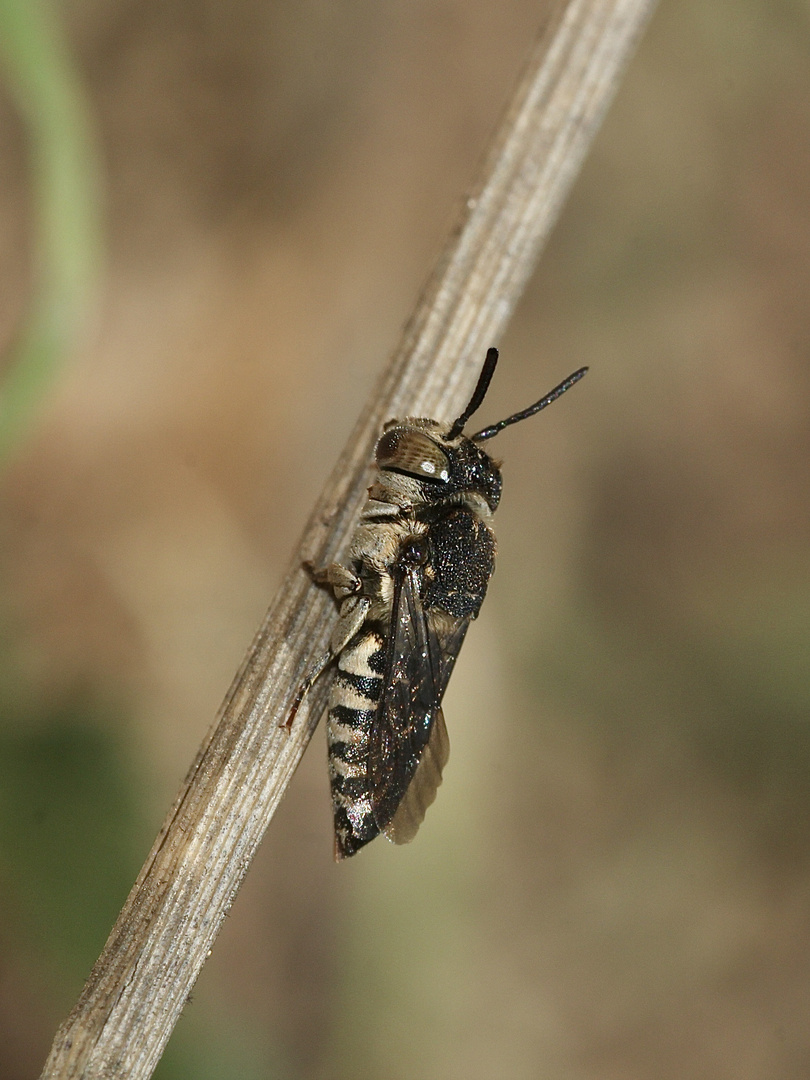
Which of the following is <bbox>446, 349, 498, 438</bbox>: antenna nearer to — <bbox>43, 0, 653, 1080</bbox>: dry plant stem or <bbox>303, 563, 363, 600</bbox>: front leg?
<bbox>43, 0, 653, 1080</bbox>: dry plant stem

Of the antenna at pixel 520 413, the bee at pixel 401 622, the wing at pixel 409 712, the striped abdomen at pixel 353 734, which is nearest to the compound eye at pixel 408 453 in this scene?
the bee at pixel 401 622

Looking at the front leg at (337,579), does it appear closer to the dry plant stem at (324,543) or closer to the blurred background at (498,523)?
the dry plant stem at (324,543)

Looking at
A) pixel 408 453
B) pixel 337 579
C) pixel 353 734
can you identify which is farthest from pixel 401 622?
pixel 408 453

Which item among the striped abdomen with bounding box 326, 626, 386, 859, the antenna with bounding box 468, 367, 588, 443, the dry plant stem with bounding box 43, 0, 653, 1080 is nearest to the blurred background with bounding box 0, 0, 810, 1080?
the striped abdomen with bounding box 326, 626, 386, 859

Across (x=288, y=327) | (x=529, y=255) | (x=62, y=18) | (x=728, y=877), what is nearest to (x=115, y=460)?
(x=288, y=327)

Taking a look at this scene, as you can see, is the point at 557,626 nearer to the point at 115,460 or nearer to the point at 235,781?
the point at 115,460
